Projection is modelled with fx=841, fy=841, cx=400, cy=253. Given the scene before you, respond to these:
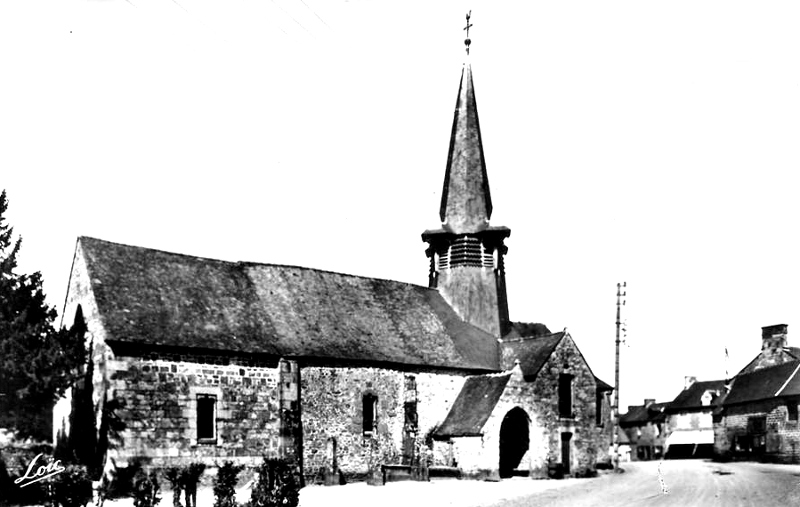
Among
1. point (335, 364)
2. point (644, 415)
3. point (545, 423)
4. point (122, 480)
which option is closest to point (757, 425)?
point (545, 423)

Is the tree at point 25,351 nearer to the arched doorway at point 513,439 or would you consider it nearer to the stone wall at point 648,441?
the arched doorway at point 513,439

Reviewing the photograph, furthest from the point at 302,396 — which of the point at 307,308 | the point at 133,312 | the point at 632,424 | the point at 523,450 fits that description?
the point at 632,424

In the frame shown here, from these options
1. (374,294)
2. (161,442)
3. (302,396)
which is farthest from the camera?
(374,294)

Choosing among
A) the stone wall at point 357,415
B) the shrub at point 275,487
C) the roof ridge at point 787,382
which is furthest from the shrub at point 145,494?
the roof ridge at point 787,382

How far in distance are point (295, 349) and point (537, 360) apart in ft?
34.2

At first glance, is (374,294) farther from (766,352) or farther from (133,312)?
(766,352)

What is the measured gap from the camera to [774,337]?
6028 cm

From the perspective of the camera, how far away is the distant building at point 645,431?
269 feet

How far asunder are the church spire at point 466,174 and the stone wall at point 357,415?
349 inches

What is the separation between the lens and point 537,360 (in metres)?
34.7

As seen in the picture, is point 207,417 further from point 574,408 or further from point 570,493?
point 574,408

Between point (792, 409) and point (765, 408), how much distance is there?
2.78 m

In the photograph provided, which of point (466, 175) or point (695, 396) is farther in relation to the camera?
point (695, 396)

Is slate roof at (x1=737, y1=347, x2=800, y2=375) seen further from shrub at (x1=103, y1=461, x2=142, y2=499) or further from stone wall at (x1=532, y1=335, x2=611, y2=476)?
shrub at (x1=103, y1=461, x2=142, y2=499)
